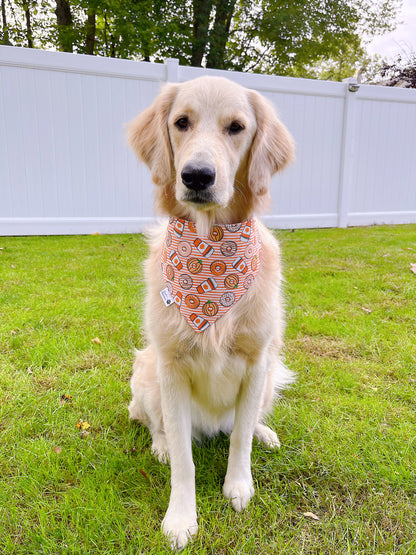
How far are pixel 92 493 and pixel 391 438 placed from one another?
1350 millimetres

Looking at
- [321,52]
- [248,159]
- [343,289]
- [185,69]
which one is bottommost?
[343,289]

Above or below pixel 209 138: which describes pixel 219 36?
above

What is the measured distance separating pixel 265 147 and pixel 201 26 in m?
11.6

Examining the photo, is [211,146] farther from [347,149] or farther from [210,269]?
[347,149]

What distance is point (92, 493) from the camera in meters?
1.56

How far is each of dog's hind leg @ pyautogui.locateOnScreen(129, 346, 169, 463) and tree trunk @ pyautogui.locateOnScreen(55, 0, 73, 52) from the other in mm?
12426

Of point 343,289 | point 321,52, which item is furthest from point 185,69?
point 321,52

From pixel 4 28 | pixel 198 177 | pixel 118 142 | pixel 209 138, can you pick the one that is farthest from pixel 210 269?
pixel 4 28

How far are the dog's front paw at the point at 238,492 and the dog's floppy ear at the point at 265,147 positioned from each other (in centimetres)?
119

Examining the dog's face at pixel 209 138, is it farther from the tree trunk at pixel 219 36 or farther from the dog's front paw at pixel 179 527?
the tree trunk at pixel 219 36

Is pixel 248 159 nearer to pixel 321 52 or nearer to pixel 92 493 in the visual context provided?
pixel 92 493

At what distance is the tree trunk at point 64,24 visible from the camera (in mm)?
11391

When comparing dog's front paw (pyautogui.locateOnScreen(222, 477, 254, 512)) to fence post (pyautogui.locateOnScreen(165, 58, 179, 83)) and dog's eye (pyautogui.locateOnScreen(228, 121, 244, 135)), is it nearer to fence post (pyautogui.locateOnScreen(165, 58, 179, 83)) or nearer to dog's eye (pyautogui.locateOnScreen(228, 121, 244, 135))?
dog's eye (pyautogui.locateOnScreen(228, 121, 244, 135))

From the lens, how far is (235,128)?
1627 millimetres
